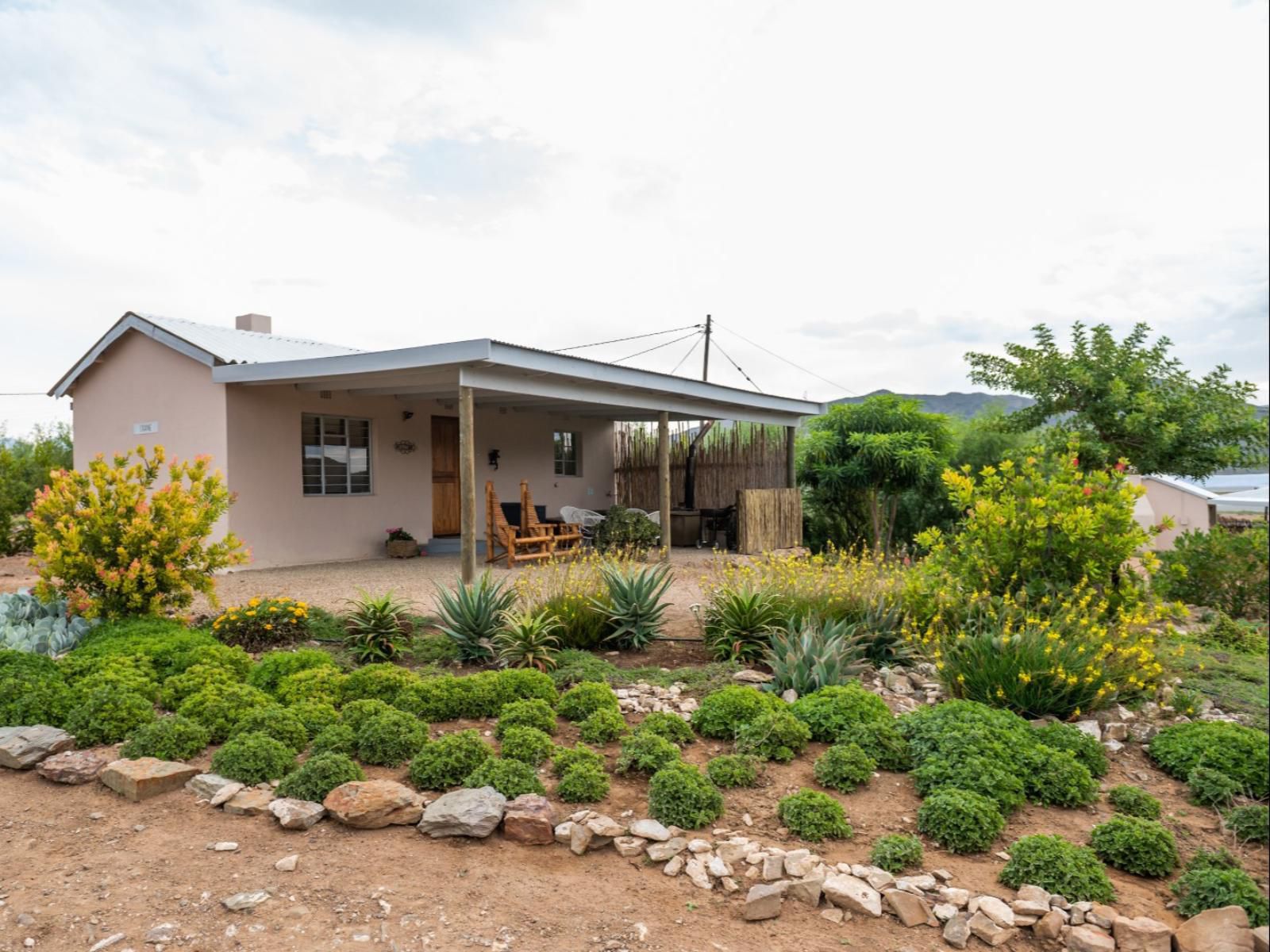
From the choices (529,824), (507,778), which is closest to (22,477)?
(507,778)

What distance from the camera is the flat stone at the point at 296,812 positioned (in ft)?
11.0

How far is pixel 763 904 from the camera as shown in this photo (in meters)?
2.78

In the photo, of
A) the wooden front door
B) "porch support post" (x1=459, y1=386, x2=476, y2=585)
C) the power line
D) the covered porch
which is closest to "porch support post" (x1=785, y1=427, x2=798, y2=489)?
the covered porch

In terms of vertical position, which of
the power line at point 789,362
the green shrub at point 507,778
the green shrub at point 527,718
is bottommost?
the green shrub at point 507,778

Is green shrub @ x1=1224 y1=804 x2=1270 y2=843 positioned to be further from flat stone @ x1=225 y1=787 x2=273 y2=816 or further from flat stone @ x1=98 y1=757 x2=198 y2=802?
flat stone @ x1=98 y1=757 x2=198 y2=802

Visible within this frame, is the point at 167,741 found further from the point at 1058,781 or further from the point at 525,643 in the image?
the point at 1058,781

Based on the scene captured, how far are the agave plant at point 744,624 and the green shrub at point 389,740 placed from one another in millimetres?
2400

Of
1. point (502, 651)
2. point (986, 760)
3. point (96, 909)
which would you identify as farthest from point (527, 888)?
point (502, 651)

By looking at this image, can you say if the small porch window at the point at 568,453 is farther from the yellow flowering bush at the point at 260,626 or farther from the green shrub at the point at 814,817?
the green shrub at the point at 814,817

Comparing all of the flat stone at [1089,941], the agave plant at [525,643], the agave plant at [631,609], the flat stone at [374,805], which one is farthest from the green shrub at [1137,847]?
the agave plant at [631,609]

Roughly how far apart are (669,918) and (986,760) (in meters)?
1.67

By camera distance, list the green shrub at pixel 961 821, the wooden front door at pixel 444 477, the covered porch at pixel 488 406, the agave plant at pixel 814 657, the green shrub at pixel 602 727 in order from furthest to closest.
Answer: the wooden front door at pixel 444 477 < the covered porch at pixel 488 406 < the agave plant at pixel 814 657 < the green shrub at pixel 602 727 < the green shrub at pixel 961 821

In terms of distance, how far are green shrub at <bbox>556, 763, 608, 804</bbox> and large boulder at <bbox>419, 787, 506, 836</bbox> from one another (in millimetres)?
281

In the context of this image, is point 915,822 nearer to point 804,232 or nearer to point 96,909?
point 96,909
